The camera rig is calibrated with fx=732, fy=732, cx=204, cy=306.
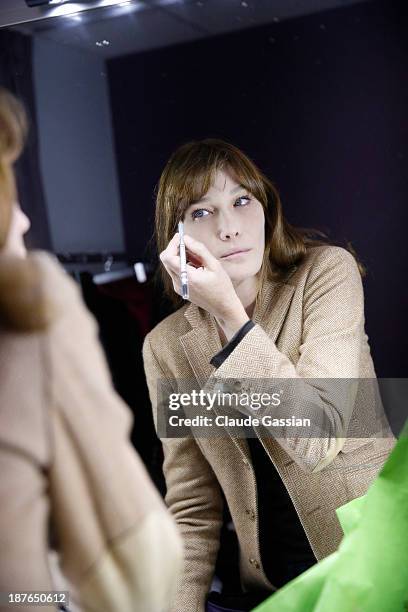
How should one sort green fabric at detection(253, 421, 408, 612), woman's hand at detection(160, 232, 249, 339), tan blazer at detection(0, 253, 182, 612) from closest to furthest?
tan blazer at detection(0, 253, 182, 612)
green fabric at detection(253, 421, 408, 612)
woman's hand at detection(160, 232, 249, 339)

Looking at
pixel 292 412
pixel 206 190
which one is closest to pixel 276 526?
pixel 292 412

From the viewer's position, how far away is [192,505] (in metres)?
1.09

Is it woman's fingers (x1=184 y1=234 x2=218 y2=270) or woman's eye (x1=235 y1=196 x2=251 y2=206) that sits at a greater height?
woman's eye (x1=235 y1=196 x2=251 y2=206)

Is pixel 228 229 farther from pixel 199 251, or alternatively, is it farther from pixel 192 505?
pixel 192 505

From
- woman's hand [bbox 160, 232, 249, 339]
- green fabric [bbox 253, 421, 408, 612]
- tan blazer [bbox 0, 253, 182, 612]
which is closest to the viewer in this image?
tan blazer [bbox 0, 253, 182, 612]

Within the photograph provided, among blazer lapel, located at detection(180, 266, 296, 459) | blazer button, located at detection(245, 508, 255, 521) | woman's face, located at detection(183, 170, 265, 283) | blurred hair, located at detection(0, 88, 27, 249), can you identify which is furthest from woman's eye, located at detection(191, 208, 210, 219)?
blazer button, located at detection(245, 508, 255, 521)

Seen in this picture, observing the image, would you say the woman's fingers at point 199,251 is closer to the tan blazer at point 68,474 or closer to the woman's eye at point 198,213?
the woman's eye at point 198,213

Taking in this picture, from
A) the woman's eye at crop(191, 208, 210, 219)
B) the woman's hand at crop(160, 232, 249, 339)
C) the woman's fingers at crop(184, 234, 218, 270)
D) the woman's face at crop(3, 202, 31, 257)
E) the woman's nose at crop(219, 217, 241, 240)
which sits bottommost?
the woman's hand at crop(160, 232, 249, 339)

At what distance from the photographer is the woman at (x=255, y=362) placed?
945 mm

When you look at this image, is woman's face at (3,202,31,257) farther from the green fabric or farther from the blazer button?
the blazer button

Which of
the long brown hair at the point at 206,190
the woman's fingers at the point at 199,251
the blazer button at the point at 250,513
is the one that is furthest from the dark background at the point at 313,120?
the blazer button at the point at 250,513

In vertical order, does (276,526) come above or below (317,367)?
below

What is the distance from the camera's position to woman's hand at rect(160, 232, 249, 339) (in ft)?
3.02

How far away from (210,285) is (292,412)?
0.19 meters
